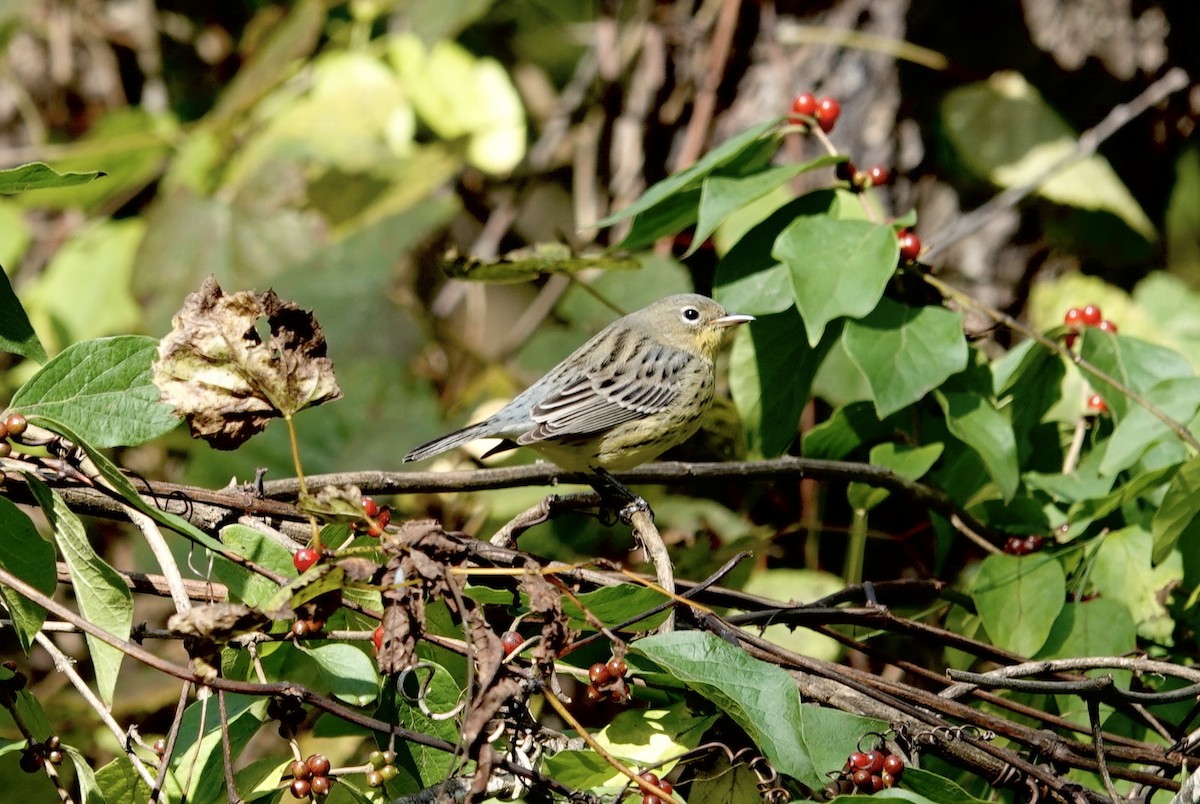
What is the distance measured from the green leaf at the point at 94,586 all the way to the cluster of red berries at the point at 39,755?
0.17 metres

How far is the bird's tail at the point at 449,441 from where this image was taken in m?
3.19

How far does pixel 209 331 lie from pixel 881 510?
2.57 meters

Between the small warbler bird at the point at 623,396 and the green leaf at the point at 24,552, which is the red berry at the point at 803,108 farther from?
the green leaf at the point at 24,552

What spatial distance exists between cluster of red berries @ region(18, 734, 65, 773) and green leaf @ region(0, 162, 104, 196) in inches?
32.7

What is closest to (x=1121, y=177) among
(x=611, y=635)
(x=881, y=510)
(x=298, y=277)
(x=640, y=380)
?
(x=881, y=510)

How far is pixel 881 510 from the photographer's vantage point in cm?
386

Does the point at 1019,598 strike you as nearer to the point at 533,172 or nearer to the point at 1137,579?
the point at 1137,579

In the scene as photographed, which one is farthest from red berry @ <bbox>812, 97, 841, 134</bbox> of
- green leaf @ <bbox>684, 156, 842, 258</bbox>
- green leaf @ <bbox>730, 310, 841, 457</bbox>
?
green leaf @ <bbox>730, 310, 841, 457</bbox>

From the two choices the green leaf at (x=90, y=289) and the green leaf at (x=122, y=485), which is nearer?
the green leaf at (x=122, y=485)

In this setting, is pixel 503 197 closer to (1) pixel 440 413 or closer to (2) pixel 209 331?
(1) pixel 440 413

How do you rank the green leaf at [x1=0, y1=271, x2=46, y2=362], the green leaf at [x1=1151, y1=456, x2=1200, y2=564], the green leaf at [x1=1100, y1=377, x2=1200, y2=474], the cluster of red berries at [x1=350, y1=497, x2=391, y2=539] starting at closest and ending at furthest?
the cluster of red berries at [x1=350, y1=497, x2=391, y2=539] < the green leaf at [x1=0, y1=271, x2=46, y2=362] < the green leaf at [x1=1151, y1=456, x2=1200, y2=564] < the green leaf at [x1=1100, y1=377, x2=1200, y2=474]

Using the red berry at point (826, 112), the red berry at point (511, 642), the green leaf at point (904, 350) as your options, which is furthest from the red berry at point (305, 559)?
the red berry at point (826, 112)

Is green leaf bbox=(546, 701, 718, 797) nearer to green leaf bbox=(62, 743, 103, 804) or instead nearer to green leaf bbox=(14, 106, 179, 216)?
green leaf bbox=(62, 743, 103, 804)

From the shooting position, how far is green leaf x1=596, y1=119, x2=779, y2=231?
102 inches
